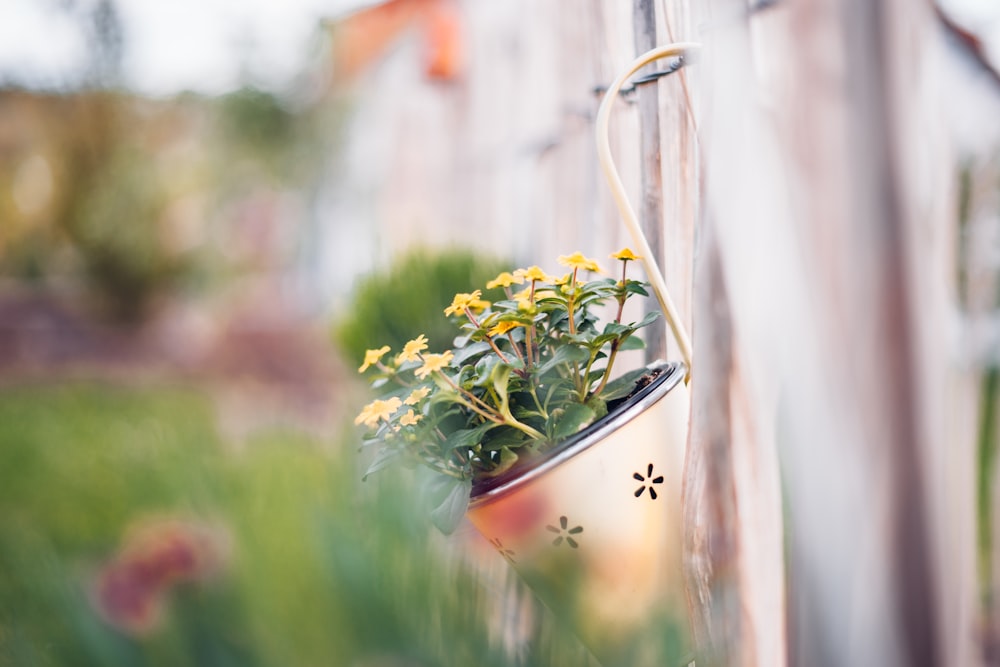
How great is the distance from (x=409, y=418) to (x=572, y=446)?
165 mm

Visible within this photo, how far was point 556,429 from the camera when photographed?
71 centimetres

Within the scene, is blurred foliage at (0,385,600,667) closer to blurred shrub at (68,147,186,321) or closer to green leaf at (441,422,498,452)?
green leaf at (441,422,498,452)

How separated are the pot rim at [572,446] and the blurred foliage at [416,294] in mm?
750

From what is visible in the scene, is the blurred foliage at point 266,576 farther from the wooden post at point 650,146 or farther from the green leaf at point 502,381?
the wooden post at point 650,146

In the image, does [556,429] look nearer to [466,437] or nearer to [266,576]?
[466,437]

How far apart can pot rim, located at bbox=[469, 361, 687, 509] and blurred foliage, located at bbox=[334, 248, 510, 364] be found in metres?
0.75

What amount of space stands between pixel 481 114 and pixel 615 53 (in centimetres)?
168

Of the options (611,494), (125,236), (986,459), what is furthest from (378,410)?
(125,236)

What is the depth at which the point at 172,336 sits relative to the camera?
7.04 meters

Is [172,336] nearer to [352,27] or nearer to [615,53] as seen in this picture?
[352,27]

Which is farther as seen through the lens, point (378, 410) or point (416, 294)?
point (416, 294)

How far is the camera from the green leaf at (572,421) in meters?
0.69

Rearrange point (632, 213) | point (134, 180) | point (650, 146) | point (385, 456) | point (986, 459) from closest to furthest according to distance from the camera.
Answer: point (986, 459), point (385, 456), point (632, 213), point (650, 146), point (134, 180)

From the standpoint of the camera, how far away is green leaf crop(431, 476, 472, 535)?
2.02 feet
